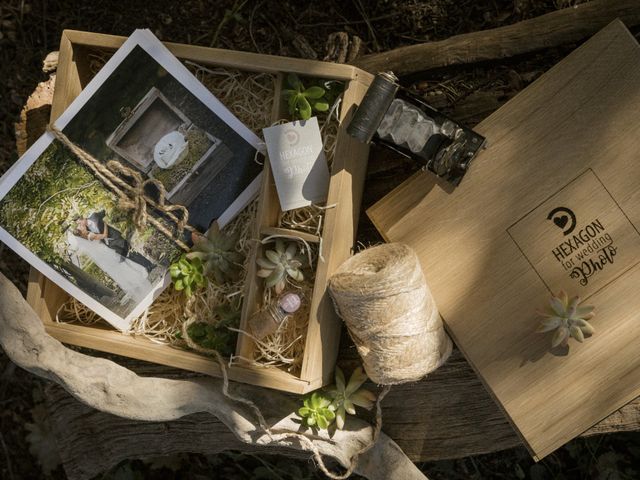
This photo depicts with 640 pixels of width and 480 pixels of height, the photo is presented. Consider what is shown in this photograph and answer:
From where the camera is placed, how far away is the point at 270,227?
2.21 m

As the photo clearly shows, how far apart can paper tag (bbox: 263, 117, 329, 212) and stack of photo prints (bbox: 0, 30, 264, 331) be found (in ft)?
0.41

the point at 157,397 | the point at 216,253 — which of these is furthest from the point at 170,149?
the point at 157,397

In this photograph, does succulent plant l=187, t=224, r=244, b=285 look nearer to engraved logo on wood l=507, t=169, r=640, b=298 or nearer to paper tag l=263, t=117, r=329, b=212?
paper tag l=263, t=117, r=329, b=212

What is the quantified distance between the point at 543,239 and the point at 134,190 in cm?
139

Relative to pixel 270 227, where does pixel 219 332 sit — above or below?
below

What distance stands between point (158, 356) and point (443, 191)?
113 cm

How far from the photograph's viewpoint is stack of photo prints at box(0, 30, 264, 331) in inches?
88.6

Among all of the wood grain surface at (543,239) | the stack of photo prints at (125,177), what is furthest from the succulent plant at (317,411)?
the stack of photo prints at (125,177)

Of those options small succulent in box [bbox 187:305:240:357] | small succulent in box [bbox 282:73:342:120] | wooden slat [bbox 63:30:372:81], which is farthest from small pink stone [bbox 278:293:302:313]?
wooden slat [bbox 63:30:372:81]

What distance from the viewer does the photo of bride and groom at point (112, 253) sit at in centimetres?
236

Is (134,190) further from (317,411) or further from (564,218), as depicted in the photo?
(564,218)

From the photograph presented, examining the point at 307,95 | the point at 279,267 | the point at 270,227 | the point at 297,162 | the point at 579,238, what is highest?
the point at 307,95

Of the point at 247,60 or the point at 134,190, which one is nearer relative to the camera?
the point at 247,60

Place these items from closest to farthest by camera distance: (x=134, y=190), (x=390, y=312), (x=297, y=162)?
(x=390, y=312)
(x=297, y=162)
(x=134, y=190)
